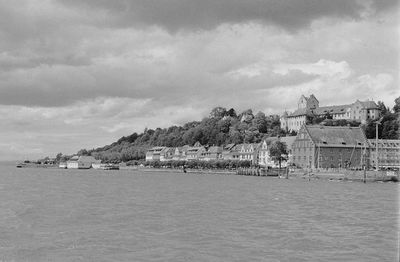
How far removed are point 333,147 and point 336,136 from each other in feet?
12.2

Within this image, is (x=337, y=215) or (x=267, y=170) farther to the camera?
(x=267, y=170)

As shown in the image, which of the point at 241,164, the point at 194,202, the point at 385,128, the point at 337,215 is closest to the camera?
the point at 337,215

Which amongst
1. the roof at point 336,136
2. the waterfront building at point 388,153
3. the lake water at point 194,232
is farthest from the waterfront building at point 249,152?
the lake water at point 194,232

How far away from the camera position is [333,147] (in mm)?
140875

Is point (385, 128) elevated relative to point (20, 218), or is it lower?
elevated

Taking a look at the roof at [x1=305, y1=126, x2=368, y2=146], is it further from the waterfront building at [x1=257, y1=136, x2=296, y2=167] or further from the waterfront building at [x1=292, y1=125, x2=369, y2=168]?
the waterfront building at [x1=257, y1=136, x2=296, y2=167]

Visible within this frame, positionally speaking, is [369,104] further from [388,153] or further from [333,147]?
[333,147]

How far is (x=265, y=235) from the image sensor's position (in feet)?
99.5

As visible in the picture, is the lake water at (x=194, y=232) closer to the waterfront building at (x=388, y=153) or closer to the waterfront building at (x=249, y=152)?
the waterfront building at (x=388, y=153)

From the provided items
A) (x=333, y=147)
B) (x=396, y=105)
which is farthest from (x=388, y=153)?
(x=396, y=105)

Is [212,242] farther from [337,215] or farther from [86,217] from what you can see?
[337,215]

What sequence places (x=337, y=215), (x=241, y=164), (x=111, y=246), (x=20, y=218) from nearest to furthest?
1. (x=111, y=246)
2. (x=20, y=218)
3. (x=337, y=215)
4. (x=241, y=164)

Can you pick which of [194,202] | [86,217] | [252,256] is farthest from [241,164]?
[252,256]

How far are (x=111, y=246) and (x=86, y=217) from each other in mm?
10897
